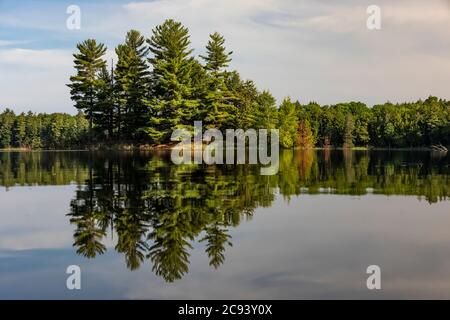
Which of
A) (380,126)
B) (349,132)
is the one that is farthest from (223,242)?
(380,126)

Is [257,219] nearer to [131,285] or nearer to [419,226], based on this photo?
[419,226]

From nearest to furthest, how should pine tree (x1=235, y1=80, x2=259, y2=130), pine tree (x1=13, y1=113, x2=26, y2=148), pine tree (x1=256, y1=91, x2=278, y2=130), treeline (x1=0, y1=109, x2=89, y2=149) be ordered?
pine tree (x1=235, y1=80, x2=259, y2=130) < pine tree (x1=256, y1=91, x2=278, y2=130) < treeline (x1=0, y1=109, x2=89, y2=149) < pine tree (x1=13, y1=113, x2=26, y2=148)

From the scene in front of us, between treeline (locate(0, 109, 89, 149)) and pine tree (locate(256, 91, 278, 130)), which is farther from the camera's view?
treeline (locate(0, 109, 89, 149))

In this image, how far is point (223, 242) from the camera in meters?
10.5

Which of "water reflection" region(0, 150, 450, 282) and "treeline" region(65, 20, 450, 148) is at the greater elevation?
"treeline" region(65, 20, 450, 148)

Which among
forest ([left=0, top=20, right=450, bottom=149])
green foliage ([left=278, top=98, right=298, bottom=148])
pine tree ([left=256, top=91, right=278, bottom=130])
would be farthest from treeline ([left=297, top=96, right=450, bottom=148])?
forest ([left=0, top=20, right=450, bottom=149])

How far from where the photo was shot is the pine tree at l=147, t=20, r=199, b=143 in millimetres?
54500

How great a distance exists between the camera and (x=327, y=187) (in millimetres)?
20672

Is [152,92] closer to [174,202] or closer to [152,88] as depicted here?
[152,88]

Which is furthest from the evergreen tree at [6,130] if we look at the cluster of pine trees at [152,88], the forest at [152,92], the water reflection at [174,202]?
the water reflection at [174,202]

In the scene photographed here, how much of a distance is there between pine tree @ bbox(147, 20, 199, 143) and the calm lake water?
35.5m

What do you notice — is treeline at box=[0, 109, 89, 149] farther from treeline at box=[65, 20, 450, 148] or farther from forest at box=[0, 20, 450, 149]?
treeline at box=[65, 20, 450, 148]

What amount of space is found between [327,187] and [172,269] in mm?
13177

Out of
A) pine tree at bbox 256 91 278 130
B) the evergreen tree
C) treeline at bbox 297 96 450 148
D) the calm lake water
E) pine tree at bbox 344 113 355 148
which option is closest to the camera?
the calm lake water
